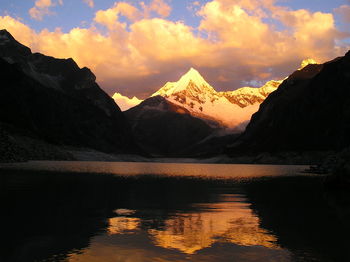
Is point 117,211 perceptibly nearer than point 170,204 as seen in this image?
Yes

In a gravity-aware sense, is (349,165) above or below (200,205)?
above

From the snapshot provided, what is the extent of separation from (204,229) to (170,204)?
13497mm

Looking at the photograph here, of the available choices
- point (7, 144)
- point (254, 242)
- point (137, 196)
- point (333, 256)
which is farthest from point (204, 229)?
point (7, 144)

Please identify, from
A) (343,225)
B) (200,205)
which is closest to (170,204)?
(200,205)

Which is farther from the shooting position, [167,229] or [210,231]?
[167,229]

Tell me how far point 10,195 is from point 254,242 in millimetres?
27298

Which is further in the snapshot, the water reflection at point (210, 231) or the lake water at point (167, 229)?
the water reflection at point (210, 231)

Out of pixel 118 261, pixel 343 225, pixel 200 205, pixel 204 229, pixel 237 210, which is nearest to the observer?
pixel 118 261

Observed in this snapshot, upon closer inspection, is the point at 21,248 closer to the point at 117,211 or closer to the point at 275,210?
the point at 117,211

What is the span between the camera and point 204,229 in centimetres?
2786

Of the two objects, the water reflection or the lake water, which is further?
the water reflection

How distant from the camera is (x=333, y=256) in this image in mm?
21438

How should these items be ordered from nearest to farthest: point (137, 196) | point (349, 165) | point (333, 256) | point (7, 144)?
1. point (333, 256)
2. point (137, 196)
3. point (349, 165)
4. point (7, 144)

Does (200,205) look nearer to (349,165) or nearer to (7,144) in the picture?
(349,165)
